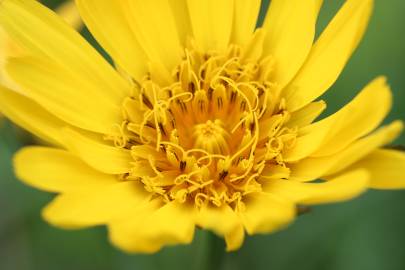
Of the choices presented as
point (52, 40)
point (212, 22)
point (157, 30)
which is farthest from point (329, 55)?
point (52, 40)

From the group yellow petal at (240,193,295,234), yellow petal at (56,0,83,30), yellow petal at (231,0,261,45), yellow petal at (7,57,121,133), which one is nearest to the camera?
yellow petal at (240,193,295,234)

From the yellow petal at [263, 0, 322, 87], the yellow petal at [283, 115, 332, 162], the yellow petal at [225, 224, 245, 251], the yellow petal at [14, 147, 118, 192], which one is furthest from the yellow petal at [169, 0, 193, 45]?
the yellow petal at [225, 224, 245, 251]

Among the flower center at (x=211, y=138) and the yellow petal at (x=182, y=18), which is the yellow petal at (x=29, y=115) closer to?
the flower center at (x=211, y=138)

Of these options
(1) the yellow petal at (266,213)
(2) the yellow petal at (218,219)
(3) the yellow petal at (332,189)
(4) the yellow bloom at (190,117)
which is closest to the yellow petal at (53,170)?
(4) the yellow bloom at (190,117)

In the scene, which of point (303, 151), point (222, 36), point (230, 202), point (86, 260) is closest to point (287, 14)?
point (222, 36)

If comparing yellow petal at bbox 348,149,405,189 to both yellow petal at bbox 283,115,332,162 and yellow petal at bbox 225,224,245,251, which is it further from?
yellow petal at bbox 225,224,245,251

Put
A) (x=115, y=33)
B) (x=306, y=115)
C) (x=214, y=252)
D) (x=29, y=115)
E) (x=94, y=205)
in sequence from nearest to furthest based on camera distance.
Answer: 1. (x=94, y=205)
2. (x=29, y=115)
3. (x=214, y=252)
4. (x=306, y=115)
5. (x=115, y=33)

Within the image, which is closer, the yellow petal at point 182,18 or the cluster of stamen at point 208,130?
the cluster of stamen at point 208,130

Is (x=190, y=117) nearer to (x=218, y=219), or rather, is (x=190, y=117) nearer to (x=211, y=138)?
(x=211, y=138)
